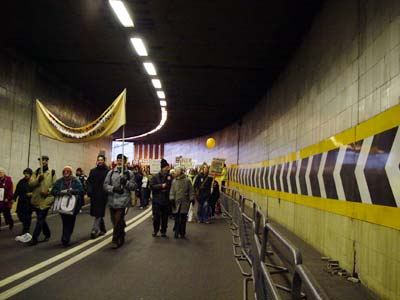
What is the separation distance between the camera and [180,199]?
38.3 feet

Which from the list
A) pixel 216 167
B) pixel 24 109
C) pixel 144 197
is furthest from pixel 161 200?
pixel 216 167

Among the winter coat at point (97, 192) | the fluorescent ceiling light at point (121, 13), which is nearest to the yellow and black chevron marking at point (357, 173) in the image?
the winter coat at point (97, 192)

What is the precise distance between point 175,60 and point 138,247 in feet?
24.7

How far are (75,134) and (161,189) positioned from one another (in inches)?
106

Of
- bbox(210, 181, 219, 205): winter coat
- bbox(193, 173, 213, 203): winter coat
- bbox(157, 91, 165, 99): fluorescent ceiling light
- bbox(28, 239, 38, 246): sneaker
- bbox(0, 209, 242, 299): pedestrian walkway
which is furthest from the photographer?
bbox(157, 91, 165, 99): fluorescent ceiling light

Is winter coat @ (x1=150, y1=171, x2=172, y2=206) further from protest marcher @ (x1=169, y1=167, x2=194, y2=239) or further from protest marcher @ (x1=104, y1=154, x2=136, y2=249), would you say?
protest marcher @ (x1=104, y1=154, x2=136, y2=249)

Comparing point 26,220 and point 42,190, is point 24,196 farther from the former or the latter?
point 42,190

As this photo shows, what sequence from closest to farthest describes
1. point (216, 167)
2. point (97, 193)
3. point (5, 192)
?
point (97, 193)
point (5, 192)
point (216, 167)

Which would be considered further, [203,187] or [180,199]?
[203,187]

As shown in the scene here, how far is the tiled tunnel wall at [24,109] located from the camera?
1385 centimetres

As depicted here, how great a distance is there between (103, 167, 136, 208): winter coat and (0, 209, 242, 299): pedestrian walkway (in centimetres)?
95

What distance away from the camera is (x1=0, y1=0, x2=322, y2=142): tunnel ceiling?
10375 millimetres

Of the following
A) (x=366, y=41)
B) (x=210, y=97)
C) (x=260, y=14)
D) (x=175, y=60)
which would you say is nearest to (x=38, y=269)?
(x=366, y=41)

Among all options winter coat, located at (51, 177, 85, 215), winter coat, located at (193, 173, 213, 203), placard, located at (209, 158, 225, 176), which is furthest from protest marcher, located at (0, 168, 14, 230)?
placard, located at (209, 158, 225, 176)
